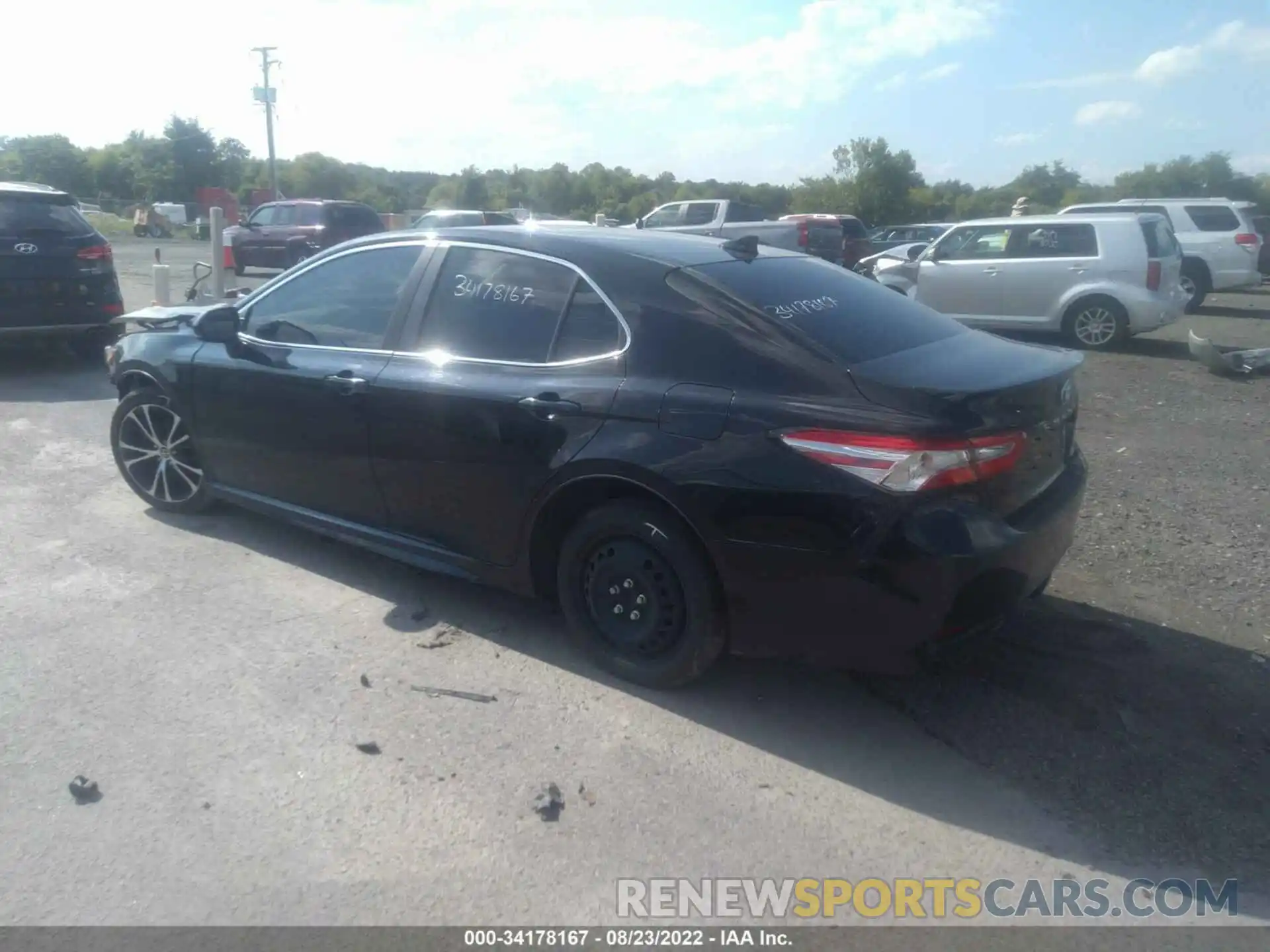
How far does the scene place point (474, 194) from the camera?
46.1 m

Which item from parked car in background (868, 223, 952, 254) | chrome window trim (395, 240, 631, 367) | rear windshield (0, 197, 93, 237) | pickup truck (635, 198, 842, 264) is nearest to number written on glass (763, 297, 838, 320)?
chrome window trim (395, 240, 631, 367)

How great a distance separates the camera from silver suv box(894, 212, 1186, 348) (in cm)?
1315

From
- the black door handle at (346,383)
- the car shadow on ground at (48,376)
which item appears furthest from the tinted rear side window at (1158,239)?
the car shadow on ground at (48,376)

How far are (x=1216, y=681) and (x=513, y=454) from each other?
2904mm

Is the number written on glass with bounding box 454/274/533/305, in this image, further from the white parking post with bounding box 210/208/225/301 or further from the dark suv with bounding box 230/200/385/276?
the dark suv with bounding box 230/200/385/276

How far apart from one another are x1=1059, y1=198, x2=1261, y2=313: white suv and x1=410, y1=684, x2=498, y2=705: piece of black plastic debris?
16.6 metres

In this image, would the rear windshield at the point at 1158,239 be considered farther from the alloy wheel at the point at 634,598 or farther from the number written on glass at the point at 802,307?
the alloy wheel at the point at 634,598

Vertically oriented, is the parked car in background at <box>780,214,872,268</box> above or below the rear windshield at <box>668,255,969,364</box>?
above

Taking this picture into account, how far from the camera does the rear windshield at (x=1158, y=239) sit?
13188mm

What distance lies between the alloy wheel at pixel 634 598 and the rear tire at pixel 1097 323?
1116 centimetres

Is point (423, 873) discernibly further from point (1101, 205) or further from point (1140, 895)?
point (1101, 205)

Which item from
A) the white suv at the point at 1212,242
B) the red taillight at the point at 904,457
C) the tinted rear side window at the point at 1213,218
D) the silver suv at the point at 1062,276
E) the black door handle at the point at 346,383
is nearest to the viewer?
the red taillight at the point at 904,457
